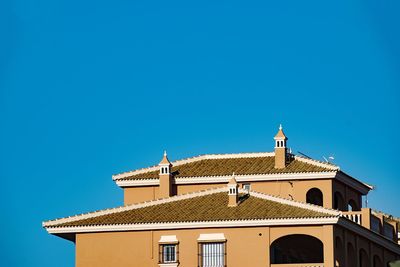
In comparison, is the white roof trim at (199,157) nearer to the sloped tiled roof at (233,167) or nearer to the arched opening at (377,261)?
the sloped tiled roof at (233,167)

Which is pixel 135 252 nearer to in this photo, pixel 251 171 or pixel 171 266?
pixel 171 266

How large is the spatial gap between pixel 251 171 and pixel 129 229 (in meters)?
9.99

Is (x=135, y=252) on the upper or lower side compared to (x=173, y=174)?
lower

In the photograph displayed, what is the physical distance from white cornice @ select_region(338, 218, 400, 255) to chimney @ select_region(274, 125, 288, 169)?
6890mm

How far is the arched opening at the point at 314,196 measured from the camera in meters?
90.3

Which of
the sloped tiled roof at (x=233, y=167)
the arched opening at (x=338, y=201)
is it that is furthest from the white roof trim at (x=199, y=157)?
the arched opening at (x=338, y=201)

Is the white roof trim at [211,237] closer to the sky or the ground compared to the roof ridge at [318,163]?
closer to the ground

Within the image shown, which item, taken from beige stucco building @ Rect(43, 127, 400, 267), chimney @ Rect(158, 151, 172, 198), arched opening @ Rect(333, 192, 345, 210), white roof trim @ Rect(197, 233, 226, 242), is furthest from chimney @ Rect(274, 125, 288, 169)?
white roof trim @ Rect(197, 233, 226, 242)

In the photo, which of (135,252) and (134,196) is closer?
(135,252)

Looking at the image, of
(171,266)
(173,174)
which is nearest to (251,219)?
(171,266)

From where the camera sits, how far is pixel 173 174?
9131cm

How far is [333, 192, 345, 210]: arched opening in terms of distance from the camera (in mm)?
90963

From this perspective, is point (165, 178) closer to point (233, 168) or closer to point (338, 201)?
point (233, 168)

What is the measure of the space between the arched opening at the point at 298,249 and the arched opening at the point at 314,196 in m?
5.14
